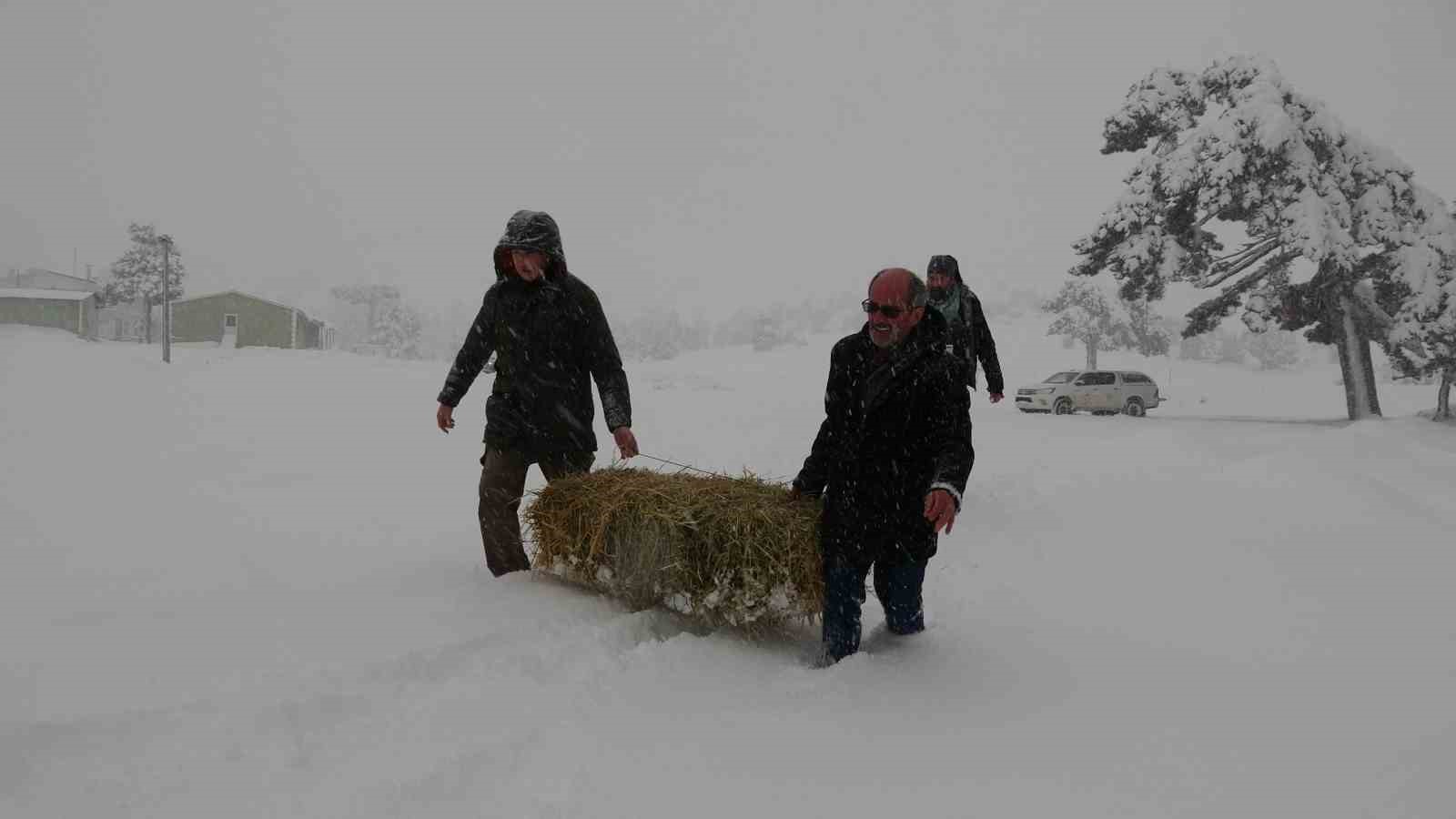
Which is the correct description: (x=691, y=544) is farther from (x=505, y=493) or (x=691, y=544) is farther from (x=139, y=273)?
(x=139, y=273)

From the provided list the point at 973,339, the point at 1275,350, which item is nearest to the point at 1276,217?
the point at 973,339

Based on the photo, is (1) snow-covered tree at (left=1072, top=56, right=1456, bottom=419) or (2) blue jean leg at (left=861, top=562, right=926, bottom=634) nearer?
(2) blue jean leg at (left=861, top=562, right=926, bottom=634)

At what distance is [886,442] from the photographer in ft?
10.6

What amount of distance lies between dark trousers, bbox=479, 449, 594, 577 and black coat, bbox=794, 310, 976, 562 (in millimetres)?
1641

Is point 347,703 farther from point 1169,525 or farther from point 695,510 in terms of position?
point 1169,525

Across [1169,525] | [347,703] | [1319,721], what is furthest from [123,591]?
[1169,525]

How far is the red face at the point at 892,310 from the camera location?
10.4 feet

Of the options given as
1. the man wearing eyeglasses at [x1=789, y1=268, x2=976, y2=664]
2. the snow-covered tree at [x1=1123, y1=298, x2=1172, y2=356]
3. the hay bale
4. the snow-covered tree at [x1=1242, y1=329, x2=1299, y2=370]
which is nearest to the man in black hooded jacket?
the hay bale

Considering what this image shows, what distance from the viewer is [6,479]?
301 inches

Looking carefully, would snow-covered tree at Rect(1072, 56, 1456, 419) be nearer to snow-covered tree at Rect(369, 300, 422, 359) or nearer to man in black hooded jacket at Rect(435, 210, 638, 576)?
man in black hooded jacket at Rect(435, 210, 638, 576)

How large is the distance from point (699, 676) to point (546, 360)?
1.97m

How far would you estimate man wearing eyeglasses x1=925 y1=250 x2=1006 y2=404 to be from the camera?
604 cm

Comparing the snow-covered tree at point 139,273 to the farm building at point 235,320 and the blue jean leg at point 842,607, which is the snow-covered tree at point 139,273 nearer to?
the farm building at point 235,320

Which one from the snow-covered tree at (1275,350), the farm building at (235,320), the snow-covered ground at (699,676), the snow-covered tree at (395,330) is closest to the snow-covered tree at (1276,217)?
the snow-covered ground at (699,676)
